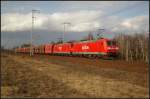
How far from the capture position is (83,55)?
52000mm

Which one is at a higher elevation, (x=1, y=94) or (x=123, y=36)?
(x=123, y=36)

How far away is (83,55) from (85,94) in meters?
39.3

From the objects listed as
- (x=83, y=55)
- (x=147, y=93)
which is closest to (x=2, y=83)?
(x=147, y=93)

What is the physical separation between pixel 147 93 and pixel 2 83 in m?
7.09

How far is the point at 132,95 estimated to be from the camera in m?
12.3

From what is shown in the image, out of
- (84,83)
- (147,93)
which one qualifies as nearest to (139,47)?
(84,83)

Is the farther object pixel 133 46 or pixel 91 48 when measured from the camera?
pixel 91 48

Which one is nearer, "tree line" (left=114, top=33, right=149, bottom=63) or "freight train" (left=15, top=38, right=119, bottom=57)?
"tree line" (left=114, top=33, right=149, bottom=63)

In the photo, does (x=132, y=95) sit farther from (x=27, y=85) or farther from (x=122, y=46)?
(x=122, y=46)

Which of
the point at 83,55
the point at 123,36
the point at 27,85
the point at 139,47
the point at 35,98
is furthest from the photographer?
the point at 83,55

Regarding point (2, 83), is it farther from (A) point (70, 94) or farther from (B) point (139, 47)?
(B) point (139, 47)

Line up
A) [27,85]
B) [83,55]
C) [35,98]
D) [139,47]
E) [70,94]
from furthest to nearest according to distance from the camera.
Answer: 1. [83,55]
2. [139,47]
3. [27,85]
4. [70,94]
5. [35,98]

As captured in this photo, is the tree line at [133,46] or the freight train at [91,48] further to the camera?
the freight train at [91,48]

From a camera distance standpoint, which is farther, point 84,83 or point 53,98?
point 84,83
